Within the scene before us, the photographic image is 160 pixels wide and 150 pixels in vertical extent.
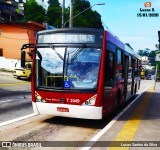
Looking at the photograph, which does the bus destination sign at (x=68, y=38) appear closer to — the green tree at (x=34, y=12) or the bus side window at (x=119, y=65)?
the bus side window at (x=119, y=65)

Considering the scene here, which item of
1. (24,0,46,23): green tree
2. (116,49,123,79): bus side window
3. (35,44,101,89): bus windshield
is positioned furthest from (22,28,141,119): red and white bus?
(24,0,46,23): green tree

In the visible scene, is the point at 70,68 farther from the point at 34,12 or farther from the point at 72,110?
the point at 34,12

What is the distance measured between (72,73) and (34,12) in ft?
280

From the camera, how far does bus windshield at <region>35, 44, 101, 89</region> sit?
9.91 metres

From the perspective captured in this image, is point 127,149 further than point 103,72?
No

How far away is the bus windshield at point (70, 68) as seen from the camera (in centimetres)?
991

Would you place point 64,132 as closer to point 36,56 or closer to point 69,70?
point 69,70

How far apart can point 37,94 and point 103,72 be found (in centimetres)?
219

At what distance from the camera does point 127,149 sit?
23.9ft

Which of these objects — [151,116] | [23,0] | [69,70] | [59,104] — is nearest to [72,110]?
[59,104]

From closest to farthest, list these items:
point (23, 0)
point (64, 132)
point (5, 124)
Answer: point (64, 132)
point (5, 124)
point (23, 0)

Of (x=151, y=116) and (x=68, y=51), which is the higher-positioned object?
(x=68, y=51)

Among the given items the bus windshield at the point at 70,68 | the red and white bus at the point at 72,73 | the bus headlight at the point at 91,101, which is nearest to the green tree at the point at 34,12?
the red and white bus at the point at 72,73

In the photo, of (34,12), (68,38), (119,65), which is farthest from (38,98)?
(34,12)
